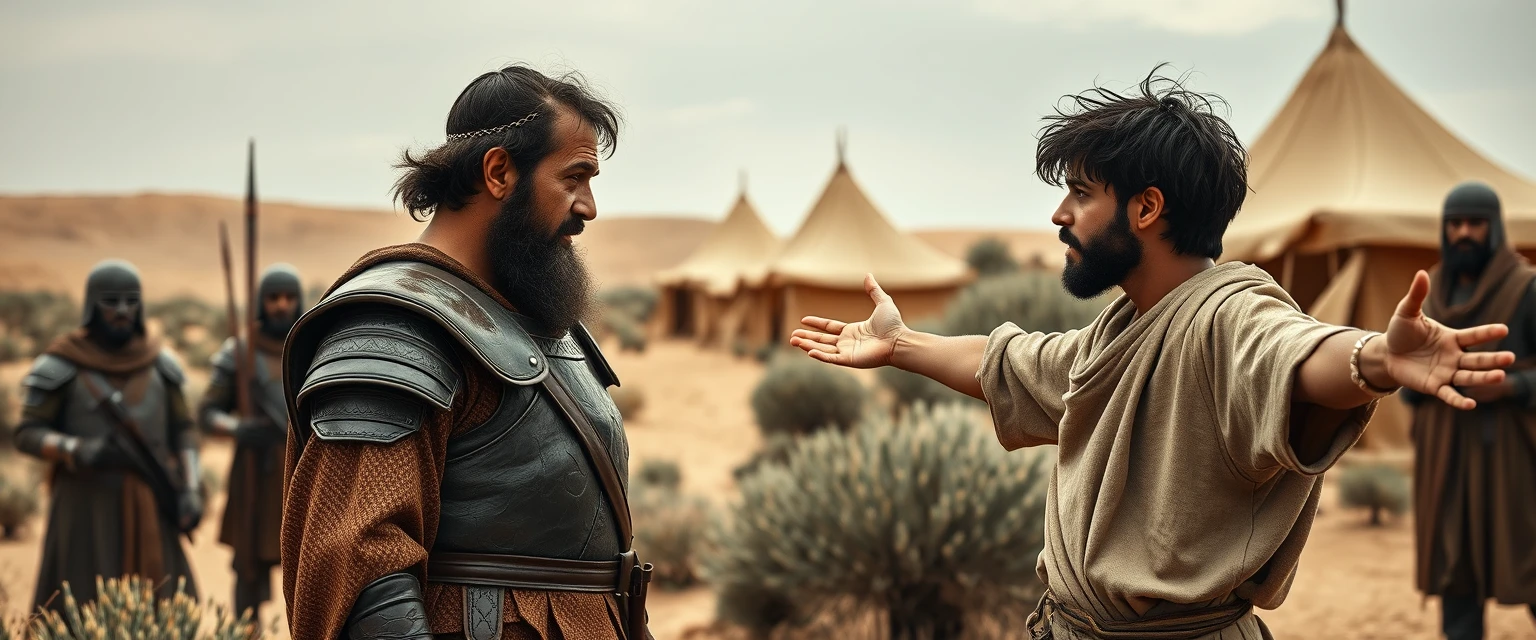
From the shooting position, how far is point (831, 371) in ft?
50.5

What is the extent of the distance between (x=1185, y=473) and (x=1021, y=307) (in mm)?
11555

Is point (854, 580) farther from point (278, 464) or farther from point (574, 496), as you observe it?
point (574, 496)

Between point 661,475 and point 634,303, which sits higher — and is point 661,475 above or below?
below

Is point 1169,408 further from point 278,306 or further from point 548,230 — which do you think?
point 278,306

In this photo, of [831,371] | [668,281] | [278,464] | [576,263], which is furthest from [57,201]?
[576,263]

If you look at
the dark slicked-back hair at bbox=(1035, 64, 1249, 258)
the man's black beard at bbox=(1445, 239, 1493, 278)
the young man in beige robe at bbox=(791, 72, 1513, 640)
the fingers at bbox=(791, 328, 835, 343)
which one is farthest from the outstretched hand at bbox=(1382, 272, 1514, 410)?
the man's black beard at bbox=(1445, 239, 1493, 278)

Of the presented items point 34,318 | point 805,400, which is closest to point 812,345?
point 805,400

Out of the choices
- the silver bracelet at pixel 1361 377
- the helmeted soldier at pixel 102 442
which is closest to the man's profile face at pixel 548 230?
the silver bracelet at pixel 1361 377

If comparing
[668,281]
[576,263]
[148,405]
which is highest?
[668,281]

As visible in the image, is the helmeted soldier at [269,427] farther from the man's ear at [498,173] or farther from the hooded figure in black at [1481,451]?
the hooded figure in black at [1481,451]

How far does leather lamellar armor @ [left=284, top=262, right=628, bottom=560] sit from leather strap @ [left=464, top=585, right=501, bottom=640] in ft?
0.27

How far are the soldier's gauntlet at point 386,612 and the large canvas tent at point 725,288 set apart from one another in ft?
74.2

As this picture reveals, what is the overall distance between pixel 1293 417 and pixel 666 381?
829 inches

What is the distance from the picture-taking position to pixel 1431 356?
1.83 metres
